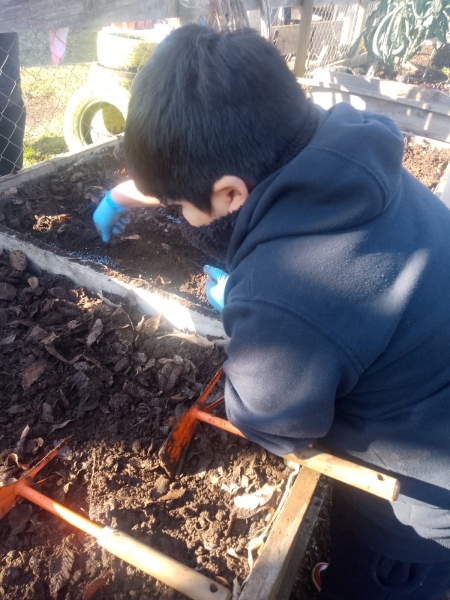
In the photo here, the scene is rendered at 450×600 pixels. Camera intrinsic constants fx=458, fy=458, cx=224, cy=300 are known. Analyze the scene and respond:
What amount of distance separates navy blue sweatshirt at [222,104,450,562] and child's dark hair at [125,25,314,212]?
0.07 meters

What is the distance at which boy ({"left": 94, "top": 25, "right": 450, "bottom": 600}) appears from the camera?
34.9 inches

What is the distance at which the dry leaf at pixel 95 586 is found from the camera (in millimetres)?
1361

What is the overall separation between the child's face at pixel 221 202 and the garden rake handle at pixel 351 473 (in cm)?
66

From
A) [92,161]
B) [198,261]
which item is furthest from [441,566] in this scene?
[92,161]

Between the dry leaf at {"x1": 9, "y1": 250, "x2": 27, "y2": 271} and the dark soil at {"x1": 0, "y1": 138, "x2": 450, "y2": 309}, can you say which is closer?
the dry leaf at {"x1": 9, "y1": 250, "x2": 27, "y2": 271}

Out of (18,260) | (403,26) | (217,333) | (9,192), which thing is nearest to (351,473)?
(217,333)

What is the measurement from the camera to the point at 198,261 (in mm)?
2744

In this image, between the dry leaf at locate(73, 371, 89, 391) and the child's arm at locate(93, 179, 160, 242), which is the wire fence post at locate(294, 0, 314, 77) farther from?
the dry leaf at locate(73, 371, 89, 391)

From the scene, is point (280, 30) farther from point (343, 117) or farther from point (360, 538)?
point (360, 538)

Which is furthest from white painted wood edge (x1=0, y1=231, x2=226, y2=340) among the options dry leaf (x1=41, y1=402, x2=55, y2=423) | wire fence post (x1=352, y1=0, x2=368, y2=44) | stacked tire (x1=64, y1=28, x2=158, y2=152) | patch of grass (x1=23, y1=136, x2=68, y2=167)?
wire fence post (x1=352, y1=0, x2=368, y2=44)

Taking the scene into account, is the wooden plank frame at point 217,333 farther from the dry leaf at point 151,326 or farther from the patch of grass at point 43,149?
the patch of grass at point 43,149

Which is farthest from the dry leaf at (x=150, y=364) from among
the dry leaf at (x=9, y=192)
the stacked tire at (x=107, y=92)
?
the stacked tire at (x=107, y=92)

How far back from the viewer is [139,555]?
115 cm

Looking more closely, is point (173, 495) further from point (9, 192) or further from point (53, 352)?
point (9, 192)
